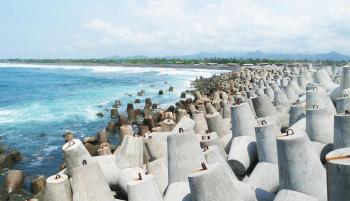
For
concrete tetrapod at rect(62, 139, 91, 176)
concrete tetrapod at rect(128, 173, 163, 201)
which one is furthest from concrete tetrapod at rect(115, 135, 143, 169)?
concrete tetrapod at rect(128, 173, 163, 201)

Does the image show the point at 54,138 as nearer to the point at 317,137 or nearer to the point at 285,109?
the point at 285,109

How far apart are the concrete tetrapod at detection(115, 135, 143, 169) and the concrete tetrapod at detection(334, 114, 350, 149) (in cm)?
395

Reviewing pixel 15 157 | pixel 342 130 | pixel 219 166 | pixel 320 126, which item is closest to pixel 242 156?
pixel 320 126

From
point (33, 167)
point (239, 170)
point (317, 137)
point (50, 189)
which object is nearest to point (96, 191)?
point (50, 189)

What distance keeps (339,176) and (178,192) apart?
272 cm

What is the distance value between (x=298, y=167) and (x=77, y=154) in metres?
3.65

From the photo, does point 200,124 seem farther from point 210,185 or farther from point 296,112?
point 210,185

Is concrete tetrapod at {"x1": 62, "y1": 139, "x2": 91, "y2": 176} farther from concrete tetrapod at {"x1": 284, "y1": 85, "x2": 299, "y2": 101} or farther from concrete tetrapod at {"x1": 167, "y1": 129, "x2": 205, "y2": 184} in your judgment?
concrete tetrapod at {"x1": 284, "y1": 85, "x2": 299, "y2": 101}

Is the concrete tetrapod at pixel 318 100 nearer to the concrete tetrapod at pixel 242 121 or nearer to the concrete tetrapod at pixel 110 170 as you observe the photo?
the concrete tetrapod at pixel 242 121

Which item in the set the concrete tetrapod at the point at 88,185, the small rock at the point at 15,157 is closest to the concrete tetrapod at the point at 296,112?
the concrete tetrapod at the point at 88,185

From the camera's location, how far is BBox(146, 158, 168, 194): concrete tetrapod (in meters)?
6.78

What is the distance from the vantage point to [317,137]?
6887 millimetres

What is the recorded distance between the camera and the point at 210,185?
15.0ft

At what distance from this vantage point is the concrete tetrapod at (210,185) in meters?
4.56
